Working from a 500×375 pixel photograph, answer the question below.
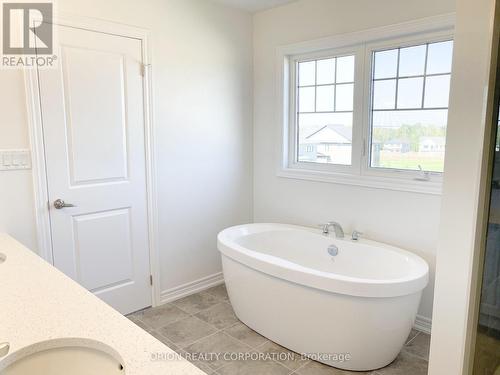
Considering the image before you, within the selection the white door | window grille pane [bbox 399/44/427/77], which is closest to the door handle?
the white door

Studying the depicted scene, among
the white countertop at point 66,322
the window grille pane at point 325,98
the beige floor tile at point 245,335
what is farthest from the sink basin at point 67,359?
the window grille pane at point 325,98

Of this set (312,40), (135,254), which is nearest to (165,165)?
(135,254)

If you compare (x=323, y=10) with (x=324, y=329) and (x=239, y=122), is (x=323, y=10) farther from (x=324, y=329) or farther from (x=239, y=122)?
(x=324, y=329)

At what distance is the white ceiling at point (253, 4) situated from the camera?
3.29m

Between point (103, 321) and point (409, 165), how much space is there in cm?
244

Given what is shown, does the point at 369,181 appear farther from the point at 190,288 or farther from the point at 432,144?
the point at 190,288

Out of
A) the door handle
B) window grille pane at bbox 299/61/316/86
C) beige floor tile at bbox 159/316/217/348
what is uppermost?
window grille pane at bbox 299/61/316/86

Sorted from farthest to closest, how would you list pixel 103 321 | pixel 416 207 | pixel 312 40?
pixel 312 40 < pixel 416 207 < pixel 103 321

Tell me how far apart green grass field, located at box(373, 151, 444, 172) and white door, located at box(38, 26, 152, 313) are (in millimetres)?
1882

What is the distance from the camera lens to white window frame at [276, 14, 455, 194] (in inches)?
105

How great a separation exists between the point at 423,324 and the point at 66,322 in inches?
100

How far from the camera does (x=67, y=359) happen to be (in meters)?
1.06

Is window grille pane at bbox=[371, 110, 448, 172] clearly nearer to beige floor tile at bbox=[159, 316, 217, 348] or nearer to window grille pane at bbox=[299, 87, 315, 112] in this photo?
window grille pane at bbox=[299, 87, 315, 112]

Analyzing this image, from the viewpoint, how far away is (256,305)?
2.70 meters
